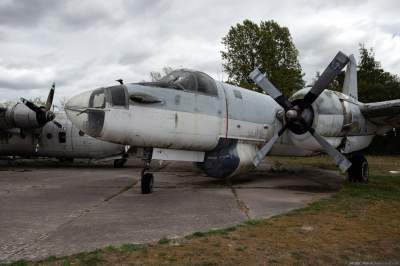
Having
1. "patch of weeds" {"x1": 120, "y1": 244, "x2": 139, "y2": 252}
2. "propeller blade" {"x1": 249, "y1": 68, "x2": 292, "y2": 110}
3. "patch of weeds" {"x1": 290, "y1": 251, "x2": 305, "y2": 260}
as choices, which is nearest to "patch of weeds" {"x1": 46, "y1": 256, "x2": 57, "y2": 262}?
"patch of weeds" {"x1": 120, "y1": 244, "x2": 139, "y2": 252}

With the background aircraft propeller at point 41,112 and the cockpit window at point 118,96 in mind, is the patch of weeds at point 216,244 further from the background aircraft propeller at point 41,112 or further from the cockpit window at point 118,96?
the background aircraft propeller at point 41,112

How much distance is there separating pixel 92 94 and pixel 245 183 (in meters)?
5.74

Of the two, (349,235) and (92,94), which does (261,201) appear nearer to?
(349,235)

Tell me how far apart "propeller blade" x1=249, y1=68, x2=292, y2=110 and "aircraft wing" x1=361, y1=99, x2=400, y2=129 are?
3.22 metres

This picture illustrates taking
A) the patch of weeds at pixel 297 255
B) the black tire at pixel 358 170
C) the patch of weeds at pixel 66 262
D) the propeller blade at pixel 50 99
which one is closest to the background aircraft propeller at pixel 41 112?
the propeller blade at pixel 50 99

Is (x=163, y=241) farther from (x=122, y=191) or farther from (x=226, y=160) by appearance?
(x=226, y=160)

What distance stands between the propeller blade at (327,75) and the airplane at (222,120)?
25mm

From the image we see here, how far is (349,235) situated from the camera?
5340 millimetres

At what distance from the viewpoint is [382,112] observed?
1194 cm

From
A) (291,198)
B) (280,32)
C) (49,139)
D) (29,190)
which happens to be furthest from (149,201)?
(280,32)

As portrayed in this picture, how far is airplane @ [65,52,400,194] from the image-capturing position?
859 centimetres

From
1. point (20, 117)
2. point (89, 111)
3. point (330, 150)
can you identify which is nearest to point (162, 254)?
point (89, 111)

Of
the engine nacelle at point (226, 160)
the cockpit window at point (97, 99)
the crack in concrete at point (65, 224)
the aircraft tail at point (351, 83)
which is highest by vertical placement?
the aircraft tail at point (351, 83)

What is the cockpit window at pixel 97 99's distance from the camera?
841 cm
